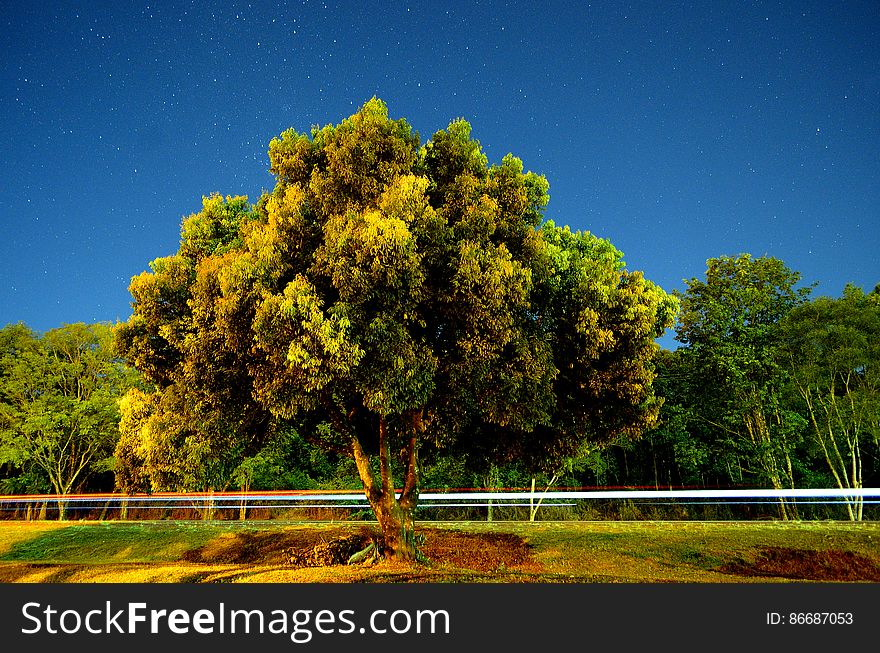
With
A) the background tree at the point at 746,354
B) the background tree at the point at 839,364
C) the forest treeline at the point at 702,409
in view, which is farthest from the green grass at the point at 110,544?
the background tree at the point at 839,364

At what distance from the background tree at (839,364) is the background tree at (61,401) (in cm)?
3585

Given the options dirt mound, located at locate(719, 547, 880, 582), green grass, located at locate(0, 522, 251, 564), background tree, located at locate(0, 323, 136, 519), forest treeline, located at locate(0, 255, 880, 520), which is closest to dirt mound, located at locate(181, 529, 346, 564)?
green grass, located at locate(0, 522, 251, 564)

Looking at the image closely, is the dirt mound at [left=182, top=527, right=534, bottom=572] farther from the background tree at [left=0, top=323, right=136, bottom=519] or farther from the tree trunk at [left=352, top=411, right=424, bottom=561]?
the background tree at [left=0, top=323, right=136, bottom=519]

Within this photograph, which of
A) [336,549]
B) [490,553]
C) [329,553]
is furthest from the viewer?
[490,553]

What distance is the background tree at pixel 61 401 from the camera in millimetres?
34719

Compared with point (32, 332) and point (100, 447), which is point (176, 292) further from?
point (32, 332)

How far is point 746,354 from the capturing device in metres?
26.5

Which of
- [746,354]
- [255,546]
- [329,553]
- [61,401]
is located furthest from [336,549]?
[61,401]

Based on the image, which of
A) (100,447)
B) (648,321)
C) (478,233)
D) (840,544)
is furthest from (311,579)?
(100,447)

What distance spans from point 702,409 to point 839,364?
21.6 feet

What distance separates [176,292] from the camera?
14023mm

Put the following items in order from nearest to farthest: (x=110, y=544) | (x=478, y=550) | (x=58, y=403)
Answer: (x=478, y=550) → (x=110, y=544) → (x=58, y=403)

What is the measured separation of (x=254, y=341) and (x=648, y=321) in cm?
891

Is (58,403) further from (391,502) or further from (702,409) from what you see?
(702,409)
